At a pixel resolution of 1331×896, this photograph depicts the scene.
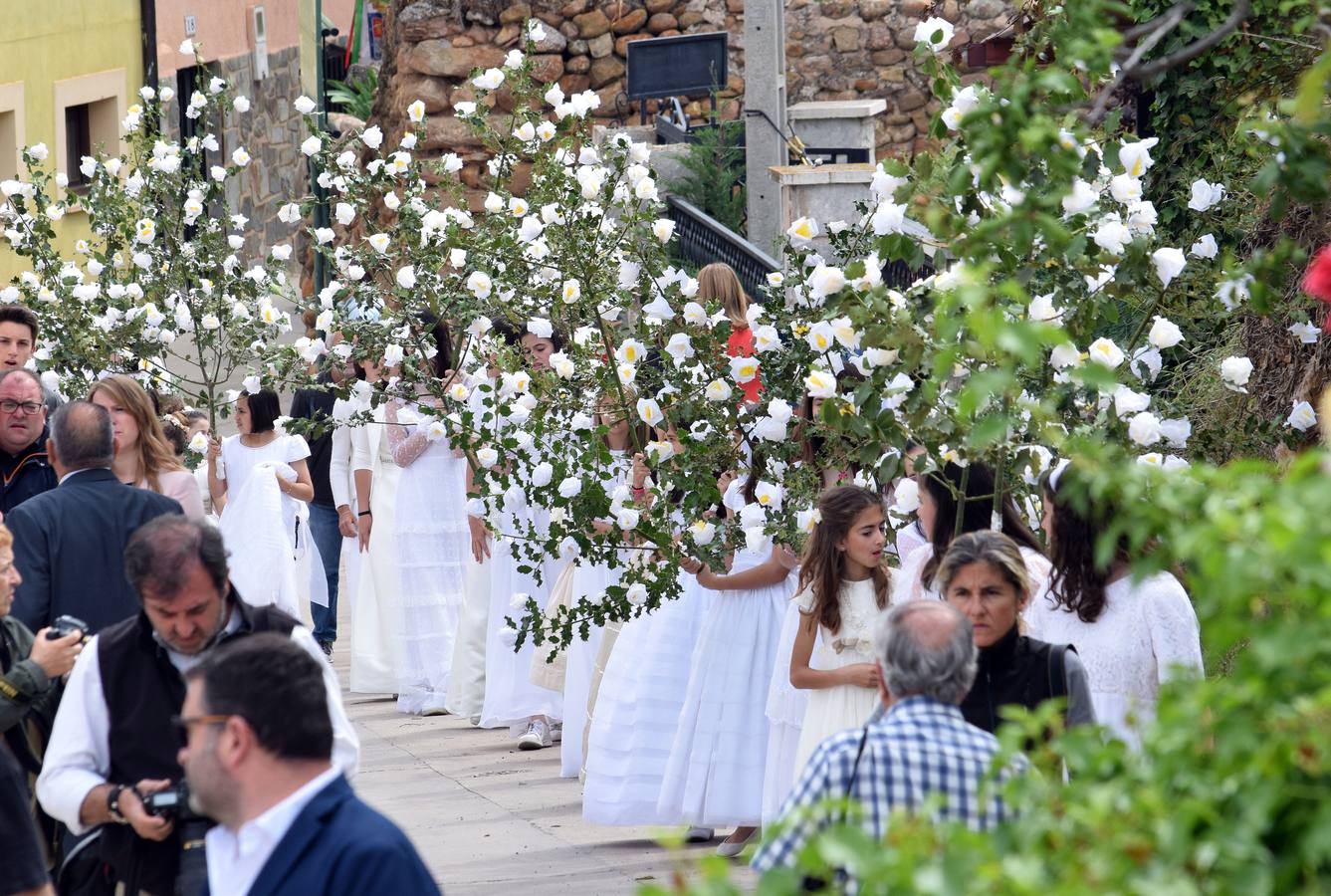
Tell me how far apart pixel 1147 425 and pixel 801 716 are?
1.92 m

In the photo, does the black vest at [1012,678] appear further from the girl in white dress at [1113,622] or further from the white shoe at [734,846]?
the white shoe at [734,846]

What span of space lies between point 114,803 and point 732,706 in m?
3.52

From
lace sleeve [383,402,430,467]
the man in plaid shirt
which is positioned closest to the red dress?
the man in plaid shirt

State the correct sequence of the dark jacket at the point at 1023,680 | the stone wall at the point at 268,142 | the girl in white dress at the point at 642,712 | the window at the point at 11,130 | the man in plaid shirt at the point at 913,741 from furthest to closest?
the stone wall at the point at 268,142 → the window at the point at 11,130 → the girl in white dress at the point at 642,712 → the dark jacket at the point at 1023,680 → the man in plaid shirt at the point at 913,741

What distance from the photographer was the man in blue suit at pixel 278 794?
3227mm

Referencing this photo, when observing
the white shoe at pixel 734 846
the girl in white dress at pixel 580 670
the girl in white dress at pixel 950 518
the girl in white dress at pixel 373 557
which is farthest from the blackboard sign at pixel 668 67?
the girl in white dress at pixel 950 518

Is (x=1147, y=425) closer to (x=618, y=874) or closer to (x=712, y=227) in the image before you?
(x=618, y=874)

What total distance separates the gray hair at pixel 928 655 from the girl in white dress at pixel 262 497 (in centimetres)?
417

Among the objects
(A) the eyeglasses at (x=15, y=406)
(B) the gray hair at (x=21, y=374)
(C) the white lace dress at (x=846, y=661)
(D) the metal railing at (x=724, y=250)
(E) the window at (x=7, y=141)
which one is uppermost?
(E) the window at (x=7, y=141)

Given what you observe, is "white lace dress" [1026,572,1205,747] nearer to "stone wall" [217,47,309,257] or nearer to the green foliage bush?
the green foliage bush

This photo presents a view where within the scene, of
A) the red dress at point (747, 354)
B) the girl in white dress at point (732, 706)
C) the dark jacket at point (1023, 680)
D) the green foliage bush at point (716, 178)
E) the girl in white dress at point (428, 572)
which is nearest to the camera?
the dark jacket at point (1023, 680)

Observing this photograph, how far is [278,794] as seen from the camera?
3.31 meters

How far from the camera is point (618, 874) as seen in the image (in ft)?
23.8

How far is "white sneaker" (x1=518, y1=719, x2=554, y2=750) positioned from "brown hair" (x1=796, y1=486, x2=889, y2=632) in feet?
12.8
